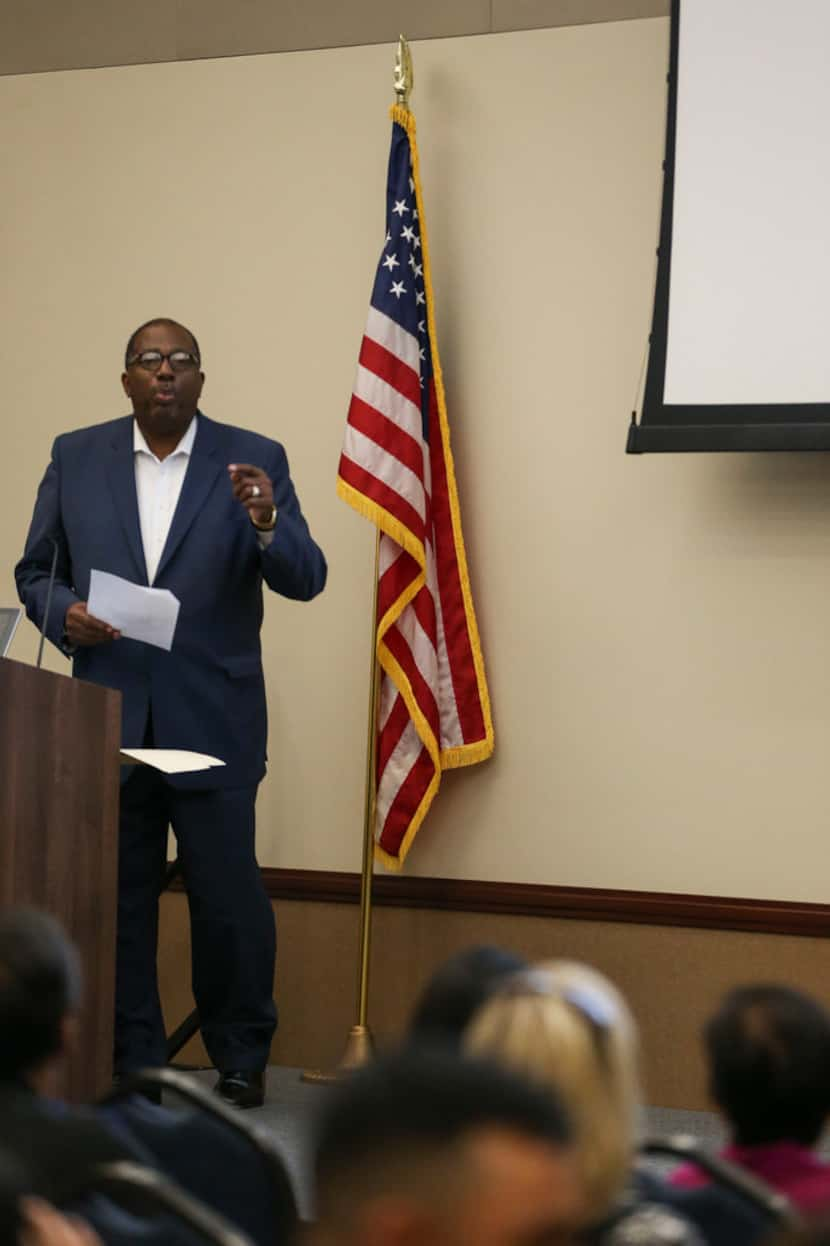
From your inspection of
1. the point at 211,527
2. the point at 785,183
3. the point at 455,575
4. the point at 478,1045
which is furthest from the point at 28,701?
the point at 785,183

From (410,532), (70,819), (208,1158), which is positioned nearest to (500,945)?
(410,532)

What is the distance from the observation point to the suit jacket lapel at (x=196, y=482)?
4531 millimetres

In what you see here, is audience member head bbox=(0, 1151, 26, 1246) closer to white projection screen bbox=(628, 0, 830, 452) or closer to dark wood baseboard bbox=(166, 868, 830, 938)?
white projection screen bbox=(628, 0, 830, 452)

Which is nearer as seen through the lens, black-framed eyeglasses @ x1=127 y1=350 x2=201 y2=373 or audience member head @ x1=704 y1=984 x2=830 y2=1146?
audience member head @ x1=704 y1=984 x2=830 y2=1146

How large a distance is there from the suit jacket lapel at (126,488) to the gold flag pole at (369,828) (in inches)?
30.4

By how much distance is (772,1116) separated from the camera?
1.67m

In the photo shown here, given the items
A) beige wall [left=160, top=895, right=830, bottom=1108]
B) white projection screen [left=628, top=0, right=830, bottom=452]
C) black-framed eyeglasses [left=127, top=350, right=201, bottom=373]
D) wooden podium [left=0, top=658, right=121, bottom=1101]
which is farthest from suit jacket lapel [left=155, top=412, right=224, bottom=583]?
beige wall [left=160, top=895, right=830, bottom=1108]

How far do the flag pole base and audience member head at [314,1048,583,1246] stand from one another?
390cm

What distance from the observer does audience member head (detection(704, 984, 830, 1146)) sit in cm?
165

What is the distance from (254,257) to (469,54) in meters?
0.89

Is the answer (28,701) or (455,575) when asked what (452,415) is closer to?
(455,575)

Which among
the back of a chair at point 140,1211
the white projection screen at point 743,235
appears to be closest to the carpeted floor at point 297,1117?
the white projection screen at point 743,235

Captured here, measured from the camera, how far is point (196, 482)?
15.0 ft

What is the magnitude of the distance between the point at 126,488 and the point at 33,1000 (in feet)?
9.76
